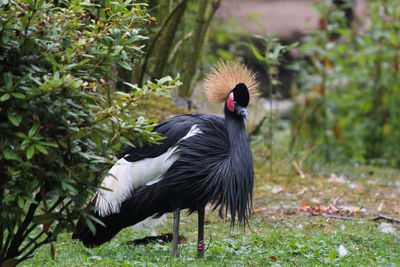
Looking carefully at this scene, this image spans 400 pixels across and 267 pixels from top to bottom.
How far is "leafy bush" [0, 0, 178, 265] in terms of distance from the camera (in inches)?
99.9

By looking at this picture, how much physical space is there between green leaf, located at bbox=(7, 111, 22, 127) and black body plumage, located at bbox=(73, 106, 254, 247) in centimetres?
156

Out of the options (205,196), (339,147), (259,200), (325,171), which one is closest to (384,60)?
(339,147)

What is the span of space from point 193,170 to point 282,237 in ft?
4.01

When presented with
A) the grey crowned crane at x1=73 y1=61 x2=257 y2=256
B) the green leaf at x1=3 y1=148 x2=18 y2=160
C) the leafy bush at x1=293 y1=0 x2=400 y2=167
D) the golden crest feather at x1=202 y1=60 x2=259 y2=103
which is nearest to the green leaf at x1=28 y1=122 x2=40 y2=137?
the green leaf at x1=3 y1=148 x2=18 y2=160

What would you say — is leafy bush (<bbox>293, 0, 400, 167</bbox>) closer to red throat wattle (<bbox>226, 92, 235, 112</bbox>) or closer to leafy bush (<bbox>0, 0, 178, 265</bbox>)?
red throat wattle (<bbox>226, 92, 235, 112</bbox>)

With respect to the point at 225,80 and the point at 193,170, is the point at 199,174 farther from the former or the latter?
the point at 225,80

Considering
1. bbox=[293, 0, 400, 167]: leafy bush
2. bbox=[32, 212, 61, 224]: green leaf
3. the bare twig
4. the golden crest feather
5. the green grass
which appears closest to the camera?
bbox=[32, 212, 61, 224]: green leaf

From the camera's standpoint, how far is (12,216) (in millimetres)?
2760

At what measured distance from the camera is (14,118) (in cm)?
251

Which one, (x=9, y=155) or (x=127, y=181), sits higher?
(x=9, y=155)

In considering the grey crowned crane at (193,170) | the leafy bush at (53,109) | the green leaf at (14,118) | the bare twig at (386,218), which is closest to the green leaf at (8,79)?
the leafy bush at (53,109)

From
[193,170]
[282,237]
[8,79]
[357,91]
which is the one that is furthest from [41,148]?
[357,91]

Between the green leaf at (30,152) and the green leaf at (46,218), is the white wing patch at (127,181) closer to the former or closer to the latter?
the green leaf at (46,218)

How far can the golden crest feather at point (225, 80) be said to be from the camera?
4.19 metres
